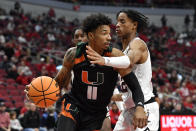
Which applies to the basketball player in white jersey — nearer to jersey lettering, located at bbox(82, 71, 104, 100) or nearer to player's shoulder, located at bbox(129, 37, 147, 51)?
player's shoulder, located at bbox(129, 37, 147, 51)

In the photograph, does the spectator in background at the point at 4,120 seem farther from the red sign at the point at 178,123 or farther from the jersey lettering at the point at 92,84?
the jersey lettering at the point at 92,84

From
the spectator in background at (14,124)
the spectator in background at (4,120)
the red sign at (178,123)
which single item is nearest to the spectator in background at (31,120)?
the spectator in background at (14,124)

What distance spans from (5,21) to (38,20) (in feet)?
10.3

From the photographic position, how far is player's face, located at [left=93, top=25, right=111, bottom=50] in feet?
13.2

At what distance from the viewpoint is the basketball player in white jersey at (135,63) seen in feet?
13.8

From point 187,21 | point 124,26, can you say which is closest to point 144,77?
point 124,26

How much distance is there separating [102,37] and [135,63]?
628mm

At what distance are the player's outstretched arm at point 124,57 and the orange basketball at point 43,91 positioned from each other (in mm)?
634

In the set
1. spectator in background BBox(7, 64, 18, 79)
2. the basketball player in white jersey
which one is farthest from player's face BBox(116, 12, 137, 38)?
spectator in background BBox(7, 64, 18, 79)

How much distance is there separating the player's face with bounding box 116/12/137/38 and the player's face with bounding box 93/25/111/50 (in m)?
0.67

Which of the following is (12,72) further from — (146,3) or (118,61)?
(146,3)

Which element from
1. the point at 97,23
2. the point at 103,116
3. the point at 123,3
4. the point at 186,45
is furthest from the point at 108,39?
the point at 123,3

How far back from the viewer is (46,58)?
1675 centimetres

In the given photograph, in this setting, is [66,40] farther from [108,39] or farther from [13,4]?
[108,39]
